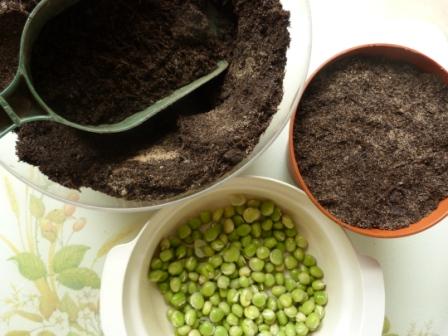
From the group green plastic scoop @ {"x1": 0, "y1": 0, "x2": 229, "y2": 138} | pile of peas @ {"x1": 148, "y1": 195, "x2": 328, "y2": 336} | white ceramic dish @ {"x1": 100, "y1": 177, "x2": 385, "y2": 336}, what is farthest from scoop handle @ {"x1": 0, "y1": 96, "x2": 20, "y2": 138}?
pile of peas @ {"x1": 148, "y1": 195, "x2": 328, "y2": 336}

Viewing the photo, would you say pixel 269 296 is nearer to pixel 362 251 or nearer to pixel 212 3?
pixel 362 251

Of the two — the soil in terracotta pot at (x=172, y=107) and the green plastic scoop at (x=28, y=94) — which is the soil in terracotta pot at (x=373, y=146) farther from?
the green plastic scoop at (x=28, y=94)

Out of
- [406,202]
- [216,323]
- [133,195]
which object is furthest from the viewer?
[216,323]

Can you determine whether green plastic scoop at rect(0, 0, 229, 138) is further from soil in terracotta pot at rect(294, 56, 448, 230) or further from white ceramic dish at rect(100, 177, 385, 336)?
soil in terracotta pot at rect(294, 56, 448, 230)

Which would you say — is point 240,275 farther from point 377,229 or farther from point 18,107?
point 18,107

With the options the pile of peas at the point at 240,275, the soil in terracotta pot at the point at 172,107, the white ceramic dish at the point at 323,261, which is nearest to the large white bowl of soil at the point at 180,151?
the soil in terracotta pot at the point at 172,107

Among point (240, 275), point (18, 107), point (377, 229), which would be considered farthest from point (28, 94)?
point (377, 229)

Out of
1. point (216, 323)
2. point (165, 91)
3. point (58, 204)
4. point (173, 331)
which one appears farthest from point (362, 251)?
point (58, 204)
